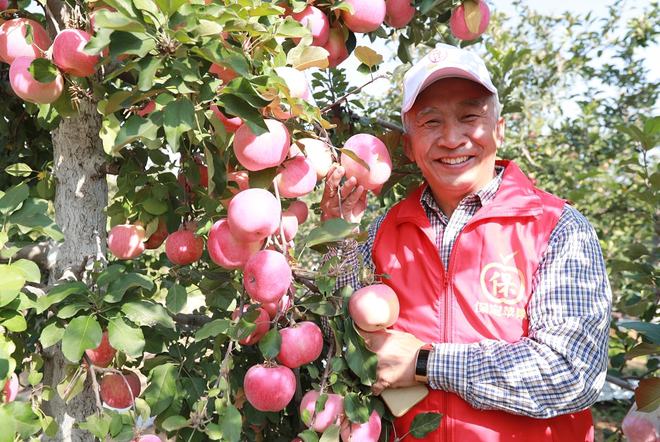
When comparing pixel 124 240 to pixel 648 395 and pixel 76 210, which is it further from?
pixel 648 395

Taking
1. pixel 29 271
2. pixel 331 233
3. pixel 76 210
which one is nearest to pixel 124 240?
pixel 76 210

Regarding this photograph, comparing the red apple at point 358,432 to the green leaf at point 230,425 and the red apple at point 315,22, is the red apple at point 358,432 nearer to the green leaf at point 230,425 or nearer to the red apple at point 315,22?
the green leaf at point 230,425

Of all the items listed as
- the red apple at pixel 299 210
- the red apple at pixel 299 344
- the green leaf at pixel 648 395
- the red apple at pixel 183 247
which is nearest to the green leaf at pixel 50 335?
the red apple at pixel 183 247

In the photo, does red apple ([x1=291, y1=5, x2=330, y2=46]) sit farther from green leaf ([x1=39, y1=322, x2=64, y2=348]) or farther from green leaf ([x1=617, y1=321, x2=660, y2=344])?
green leaf ([x1=617, y1=321, x2=660, y2=344])

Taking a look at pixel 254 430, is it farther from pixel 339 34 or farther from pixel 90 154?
pixel 339 34

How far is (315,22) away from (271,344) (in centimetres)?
71

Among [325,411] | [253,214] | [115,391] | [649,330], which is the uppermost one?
[253,214]

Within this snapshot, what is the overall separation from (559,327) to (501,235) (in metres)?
0.24

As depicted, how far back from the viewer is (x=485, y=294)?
1397 millimetres

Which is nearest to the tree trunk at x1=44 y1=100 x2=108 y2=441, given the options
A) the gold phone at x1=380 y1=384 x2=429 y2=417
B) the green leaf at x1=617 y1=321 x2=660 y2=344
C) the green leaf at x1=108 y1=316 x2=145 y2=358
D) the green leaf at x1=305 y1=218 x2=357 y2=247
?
the green leaf at x1=108 y1=316 x2=145 y2=358

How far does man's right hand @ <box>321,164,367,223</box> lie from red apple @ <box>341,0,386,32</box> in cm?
35

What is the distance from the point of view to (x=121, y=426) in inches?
44.4

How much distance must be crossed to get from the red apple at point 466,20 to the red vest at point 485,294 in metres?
0.42

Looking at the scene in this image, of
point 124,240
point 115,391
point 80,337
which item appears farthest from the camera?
point 124,240
